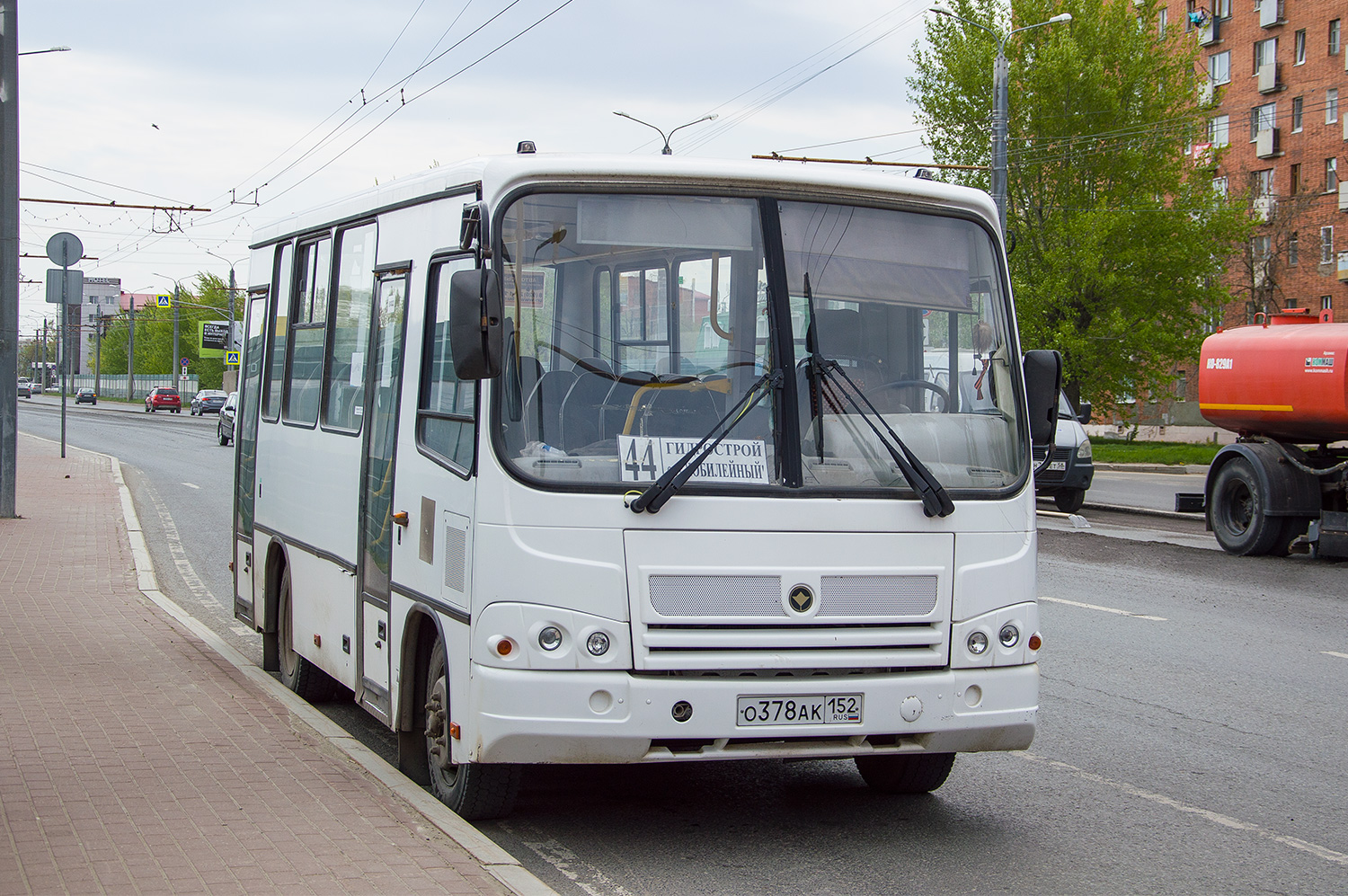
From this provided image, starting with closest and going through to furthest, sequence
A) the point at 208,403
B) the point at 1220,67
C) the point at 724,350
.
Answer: the point at 724,350
the point at 1220,67
the point at 208,403

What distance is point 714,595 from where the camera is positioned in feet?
17.5

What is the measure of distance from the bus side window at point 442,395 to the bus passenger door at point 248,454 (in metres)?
3.41

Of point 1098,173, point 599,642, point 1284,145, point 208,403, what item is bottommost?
point 208,403

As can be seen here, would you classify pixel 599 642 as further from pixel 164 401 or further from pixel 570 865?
pixel 164 401

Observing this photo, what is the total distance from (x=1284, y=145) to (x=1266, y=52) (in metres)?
4.18

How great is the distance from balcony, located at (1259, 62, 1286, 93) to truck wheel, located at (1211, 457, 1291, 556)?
50343 millimetres

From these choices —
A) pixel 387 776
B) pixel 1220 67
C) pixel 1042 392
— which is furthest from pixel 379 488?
pixel 1220 67

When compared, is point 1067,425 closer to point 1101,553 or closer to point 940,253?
point 1101,553

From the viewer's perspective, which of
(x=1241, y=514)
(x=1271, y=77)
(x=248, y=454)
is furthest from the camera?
(x=1271, y=77)

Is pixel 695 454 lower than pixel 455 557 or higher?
higher

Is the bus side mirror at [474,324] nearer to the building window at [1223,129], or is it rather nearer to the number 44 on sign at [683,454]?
the number 44 on sign at [683,454]

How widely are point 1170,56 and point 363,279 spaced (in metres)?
40.5

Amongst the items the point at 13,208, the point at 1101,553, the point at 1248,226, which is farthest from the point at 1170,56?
the point at 13,208

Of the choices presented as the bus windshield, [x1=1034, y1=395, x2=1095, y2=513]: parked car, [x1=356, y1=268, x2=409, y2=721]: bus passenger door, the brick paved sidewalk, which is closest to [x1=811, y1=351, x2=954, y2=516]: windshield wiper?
the bus windshield
